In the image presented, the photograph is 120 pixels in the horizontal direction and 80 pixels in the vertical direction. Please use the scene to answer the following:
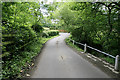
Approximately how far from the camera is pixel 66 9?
44.9ft

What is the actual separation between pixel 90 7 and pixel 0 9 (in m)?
5.72

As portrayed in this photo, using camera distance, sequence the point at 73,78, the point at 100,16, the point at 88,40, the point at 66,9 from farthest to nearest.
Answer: the point at 66,9 < the point at 88,40 < the point at 100,16 < the point at 73,78

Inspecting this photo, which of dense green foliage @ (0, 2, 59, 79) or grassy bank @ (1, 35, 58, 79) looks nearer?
dense green foliage @ (0, 2, 59, 79)

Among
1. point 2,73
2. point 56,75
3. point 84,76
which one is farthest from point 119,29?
point 2,73

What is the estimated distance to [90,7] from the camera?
627cm

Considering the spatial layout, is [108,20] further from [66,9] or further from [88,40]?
[66,9]

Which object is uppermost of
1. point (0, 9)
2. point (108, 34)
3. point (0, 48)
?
point (0, 9)

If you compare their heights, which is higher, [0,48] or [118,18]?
[118,18]

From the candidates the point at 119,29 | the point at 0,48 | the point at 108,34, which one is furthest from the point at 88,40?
the point at 0,48

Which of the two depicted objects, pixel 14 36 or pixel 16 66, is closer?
pixel 16 66

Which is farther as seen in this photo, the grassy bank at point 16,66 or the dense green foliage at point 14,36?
the grassy bank at point 16,66

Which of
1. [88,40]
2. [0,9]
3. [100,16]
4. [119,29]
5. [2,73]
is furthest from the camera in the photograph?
[88,40]

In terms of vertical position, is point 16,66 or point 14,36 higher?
point 14,36

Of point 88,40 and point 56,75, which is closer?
point 56,75
